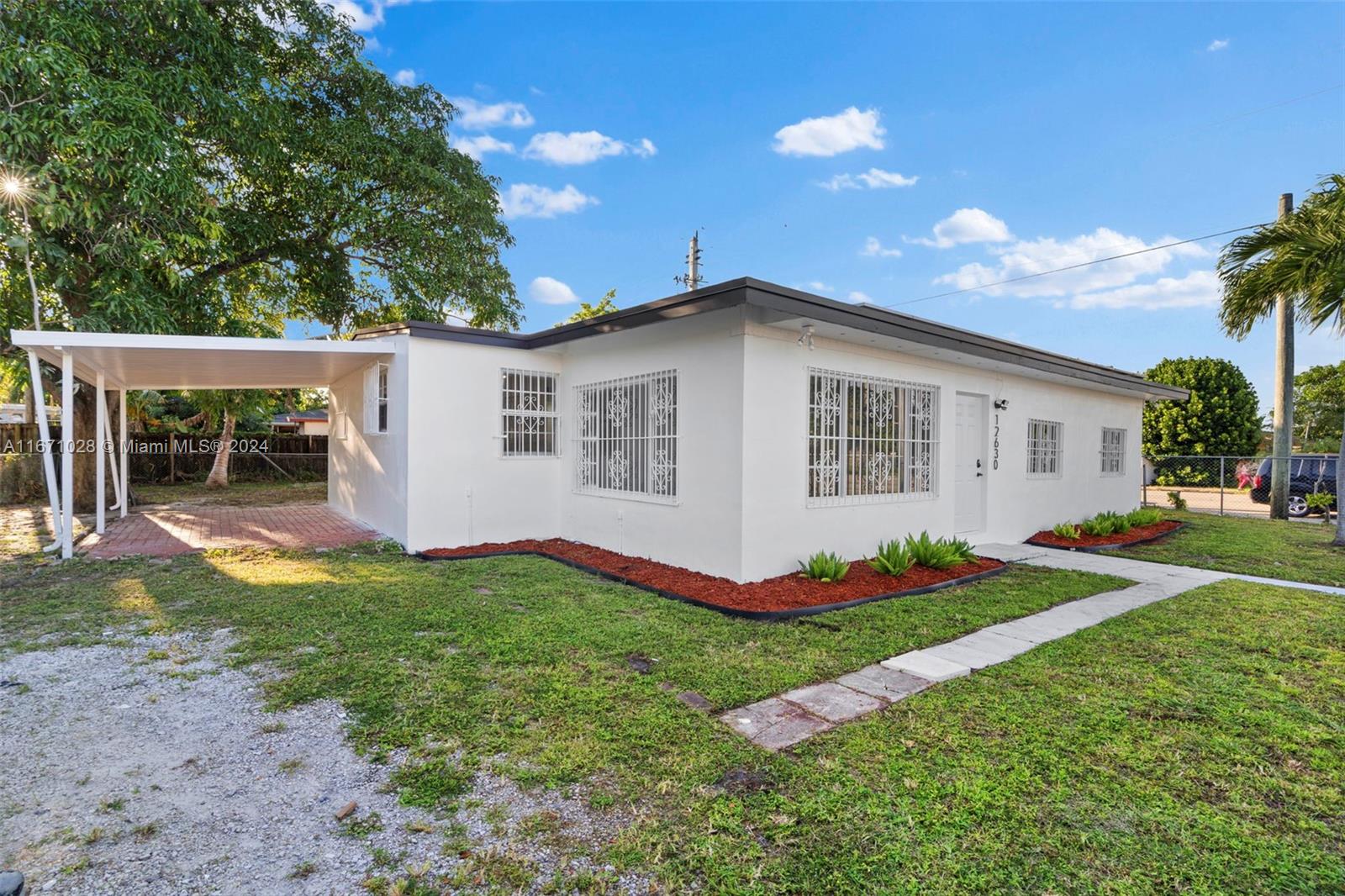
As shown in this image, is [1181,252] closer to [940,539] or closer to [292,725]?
[940,539]

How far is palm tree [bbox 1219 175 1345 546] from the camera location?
28.7 ft

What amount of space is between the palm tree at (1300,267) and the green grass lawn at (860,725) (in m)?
5.60

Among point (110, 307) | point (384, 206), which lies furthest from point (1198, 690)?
point (384, 206)

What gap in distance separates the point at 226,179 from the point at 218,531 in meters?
6.78

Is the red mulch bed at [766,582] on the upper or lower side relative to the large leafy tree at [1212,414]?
lower

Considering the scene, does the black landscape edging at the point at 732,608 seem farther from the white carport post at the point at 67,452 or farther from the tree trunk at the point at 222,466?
the tree trunk at the point at 222,466

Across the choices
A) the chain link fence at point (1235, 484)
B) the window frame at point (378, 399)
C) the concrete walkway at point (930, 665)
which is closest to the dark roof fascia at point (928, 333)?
the concrete walkway at point (930, 665)

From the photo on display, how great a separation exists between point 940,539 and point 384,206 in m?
12.0

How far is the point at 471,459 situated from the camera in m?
8.34

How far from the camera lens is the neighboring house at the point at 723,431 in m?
6.21

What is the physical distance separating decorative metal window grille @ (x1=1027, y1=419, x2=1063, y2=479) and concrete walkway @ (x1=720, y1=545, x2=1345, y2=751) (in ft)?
9.50

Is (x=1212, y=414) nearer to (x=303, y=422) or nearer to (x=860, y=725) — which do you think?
(x=860, y=725)

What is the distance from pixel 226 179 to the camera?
11.6 meters

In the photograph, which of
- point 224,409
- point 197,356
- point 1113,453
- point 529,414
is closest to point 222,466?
point 224,409
